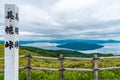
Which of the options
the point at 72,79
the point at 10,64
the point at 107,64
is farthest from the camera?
the point at 107,64

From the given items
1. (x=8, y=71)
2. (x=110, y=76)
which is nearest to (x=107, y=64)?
(x=110, y=76)

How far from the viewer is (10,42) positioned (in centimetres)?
1117

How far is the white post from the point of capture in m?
11.1

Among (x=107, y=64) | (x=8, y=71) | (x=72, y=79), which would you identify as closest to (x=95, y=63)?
(x=72, y=79)

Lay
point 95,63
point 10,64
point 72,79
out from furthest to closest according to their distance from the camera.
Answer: point 72,79 → point 95,63 → point 10,64

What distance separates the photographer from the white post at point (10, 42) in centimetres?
1112

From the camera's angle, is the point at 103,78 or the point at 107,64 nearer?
the point at 103,78

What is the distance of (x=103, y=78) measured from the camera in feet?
59.6

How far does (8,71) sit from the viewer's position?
1119cm

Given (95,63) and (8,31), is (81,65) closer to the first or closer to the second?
(95,63)

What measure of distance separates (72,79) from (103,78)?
65.0 inches

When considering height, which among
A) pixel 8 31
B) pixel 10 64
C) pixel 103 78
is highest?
pixel 8 31

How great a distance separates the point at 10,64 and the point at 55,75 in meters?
7.22

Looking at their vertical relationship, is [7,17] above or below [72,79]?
above
